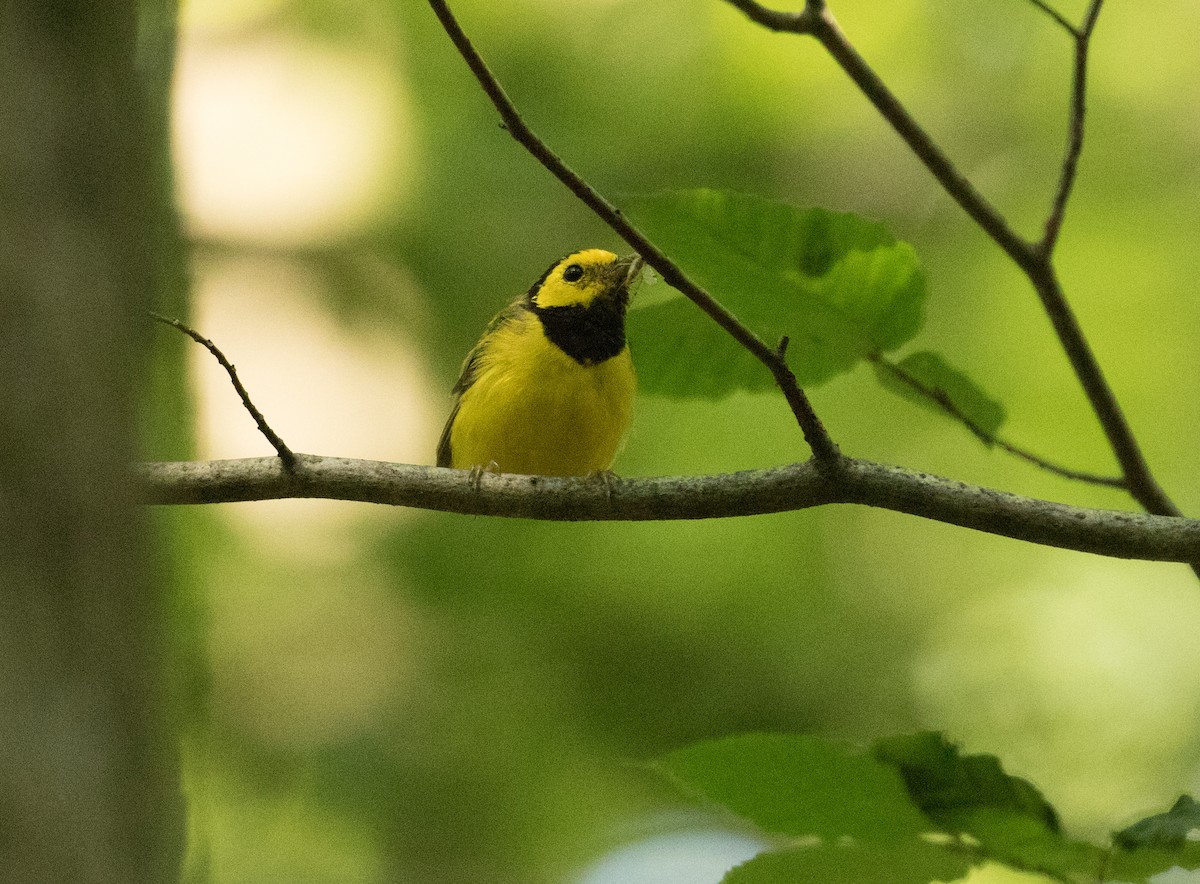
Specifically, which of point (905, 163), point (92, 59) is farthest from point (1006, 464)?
point (92, 59)

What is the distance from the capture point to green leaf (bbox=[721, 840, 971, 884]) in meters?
1.84

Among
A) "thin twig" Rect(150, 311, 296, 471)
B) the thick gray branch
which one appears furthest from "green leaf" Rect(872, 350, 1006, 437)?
"thin twig" Rect(150, 311, 296, 471)

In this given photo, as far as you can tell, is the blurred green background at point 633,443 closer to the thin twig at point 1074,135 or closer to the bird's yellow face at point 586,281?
the bird's yellow face at point 586,281

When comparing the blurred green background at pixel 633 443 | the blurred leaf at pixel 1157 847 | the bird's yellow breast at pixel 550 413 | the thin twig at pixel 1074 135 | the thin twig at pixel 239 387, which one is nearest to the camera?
the blurred leaf at pixel 1157 847

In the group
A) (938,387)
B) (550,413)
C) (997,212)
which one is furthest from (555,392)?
(997,212)

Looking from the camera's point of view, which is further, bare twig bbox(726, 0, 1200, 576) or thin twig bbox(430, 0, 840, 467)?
bare twig bbox(726, 0, 1200, 576)

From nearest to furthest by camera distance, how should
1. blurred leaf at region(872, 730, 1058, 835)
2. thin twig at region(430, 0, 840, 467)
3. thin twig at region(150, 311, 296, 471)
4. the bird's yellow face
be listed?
blurred leaf at region(872, 730, 1058, 835) < thin twig at region(430, 0, 840, 467) < thin twig at region(150, 311, 296, 471) < the bird's yellow face

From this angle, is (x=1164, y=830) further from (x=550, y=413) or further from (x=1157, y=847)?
(x=550, y=413)

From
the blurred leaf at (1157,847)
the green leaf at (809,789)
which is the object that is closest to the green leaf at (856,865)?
the green leaf at (809,789)

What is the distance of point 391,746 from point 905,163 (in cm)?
586

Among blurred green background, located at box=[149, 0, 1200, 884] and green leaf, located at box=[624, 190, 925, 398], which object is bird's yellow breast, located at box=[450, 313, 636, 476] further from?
blurred green background, located at box=[149, 0, 1200, 884]

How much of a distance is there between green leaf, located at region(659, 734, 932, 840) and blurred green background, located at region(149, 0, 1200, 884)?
19.8ft

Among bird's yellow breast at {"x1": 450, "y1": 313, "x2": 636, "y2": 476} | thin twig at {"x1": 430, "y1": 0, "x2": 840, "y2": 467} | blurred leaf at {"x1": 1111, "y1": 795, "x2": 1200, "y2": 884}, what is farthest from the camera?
bird's yellow breast at {"x1": 450, "y1": 313, "x2": 636, "y2": 476}

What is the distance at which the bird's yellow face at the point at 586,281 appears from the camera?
6.14 m
